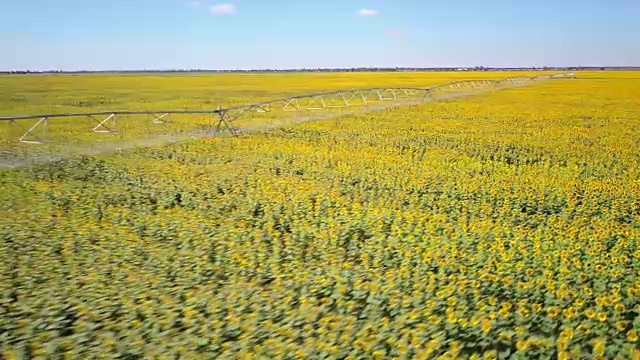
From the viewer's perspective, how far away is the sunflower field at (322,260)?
15.2 feet

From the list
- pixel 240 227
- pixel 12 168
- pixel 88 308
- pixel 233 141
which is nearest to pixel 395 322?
pixel 88 308

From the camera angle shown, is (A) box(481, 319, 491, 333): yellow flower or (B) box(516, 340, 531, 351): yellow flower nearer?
(B) box(516, 340, 531, 351): yellow flower

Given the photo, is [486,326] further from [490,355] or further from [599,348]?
[599,348]

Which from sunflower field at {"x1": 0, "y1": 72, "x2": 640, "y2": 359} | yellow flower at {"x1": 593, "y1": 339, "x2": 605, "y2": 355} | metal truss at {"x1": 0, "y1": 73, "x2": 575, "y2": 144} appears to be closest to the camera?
yellow flower at {"x1": 593, "y1": 339, "x2": 605, "y2": 355}

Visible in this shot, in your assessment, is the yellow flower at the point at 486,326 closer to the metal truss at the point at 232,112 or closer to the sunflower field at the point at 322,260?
the sunflower field at the point at 322,260

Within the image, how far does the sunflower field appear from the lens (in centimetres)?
463

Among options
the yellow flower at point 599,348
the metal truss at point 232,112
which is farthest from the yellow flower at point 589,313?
the metal truss at point 232,112

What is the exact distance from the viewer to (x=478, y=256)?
653 cm

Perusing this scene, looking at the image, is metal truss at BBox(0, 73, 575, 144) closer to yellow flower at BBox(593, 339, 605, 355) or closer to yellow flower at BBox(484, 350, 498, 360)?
yellow flower at BBox(484, 350, 498, 360)

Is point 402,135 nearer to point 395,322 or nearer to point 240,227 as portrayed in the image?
point 240,227

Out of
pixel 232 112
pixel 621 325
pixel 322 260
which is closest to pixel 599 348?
pixel 621 325

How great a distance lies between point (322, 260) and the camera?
6.70 m

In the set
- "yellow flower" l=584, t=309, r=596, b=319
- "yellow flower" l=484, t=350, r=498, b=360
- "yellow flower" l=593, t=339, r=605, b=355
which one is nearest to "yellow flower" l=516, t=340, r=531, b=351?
"yellow flower" l=484, t=350, r=498, b=360

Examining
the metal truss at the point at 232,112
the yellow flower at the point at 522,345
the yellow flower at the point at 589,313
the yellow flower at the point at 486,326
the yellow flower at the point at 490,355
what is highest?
the metal truss at the point at 232,112
